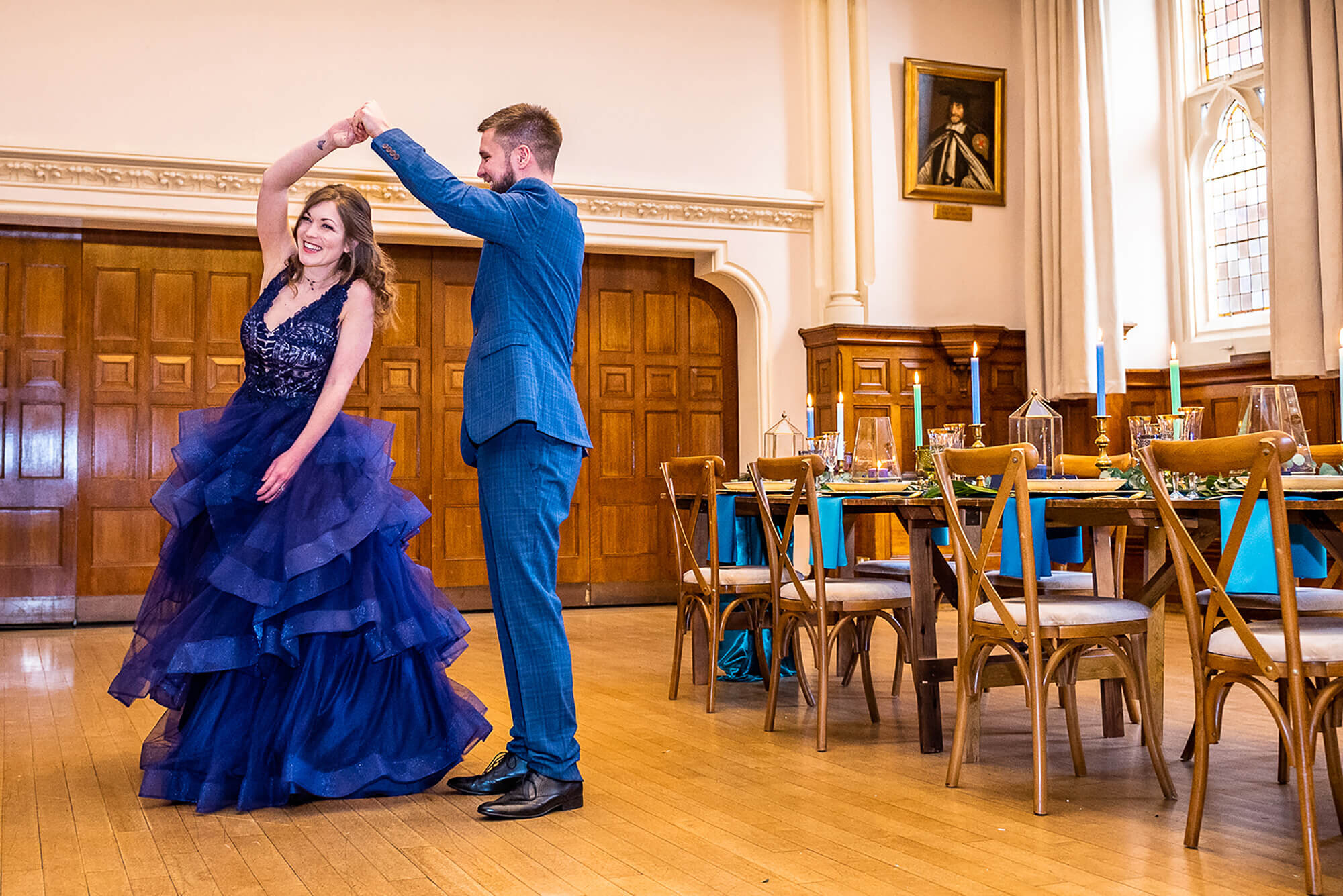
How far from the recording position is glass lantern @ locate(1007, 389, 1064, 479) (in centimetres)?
413

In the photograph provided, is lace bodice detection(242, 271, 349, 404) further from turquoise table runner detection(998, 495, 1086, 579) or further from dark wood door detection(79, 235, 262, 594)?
dark wood door detection(79, 235, 262, 594)

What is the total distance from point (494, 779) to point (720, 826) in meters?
0.62

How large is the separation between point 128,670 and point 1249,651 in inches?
102

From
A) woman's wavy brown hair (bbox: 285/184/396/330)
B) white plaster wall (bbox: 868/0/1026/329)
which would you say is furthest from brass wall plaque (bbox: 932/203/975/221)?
woman's wavy brown hair (bbox: 285/184/396/330)

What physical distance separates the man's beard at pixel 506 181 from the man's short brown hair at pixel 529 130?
→ 5 centimetres

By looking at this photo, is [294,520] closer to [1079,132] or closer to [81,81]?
[81,81]

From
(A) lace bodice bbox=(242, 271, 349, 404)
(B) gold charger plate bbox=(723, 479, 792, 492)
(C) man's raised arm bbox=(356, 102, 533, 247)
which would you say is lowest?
(B) gold charger plate bbox=(723, 479, 792, 492)

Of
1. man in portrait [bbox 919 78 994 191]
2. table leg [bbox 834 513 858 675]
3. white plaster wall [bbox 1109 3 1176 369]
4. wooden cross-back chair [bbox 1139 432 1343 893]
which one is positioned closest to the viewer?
wooden cross-back chair [bbox 1139 432 1343 893]

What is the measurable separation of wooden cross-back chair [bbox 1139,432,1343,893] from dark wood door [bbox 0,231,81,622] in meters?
6.84

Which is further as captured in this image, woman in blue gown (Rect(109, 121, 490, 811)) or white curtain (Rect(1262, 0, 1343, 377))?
white curtain (Rect(1262, 0, 1343, 377))

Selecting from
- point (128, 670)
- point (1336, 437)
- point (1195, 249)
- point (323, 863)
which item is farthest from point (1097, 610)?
point (1195, 249)

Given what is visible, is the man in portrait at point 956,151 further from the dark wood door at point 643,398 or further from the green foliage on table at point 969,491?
the green foliage on table at point 969,491

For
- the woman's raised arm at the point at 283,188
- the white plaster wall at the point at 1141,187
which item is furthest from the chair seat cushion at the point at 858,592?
the white plaster wall at the point at 1141,187

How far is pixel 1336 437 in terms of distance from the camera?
7.35 meters
